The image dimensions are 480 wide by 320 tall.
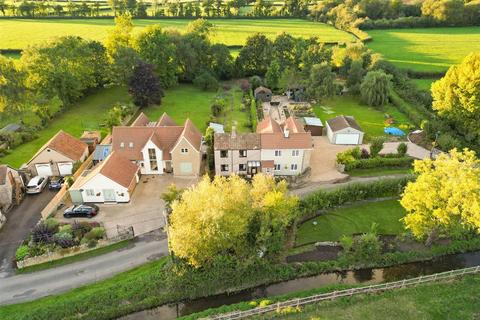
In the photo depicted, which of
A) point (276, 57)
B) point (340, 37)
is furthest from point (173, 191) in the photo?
point (340, 37)

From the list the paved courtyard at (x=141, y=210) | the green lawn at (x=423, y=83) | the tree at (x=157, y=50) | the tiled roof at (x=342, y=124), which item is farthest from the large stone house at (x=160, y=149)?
the green lawn at (x=423, y=83)

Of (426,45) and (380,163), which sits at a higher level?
(426,45)

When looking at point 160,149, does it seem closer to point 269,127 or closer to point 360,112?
point 269,127

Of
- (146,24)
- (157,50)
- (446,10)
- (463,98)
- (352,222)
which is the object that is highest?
(446,10)

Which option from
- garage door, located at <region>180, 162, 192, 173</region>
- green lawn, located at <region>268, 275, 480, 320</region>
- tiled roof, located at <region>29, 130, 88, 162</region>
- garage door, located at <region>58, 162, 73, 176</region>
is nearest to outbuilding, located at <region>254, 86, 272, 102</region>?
garage door, located at <region>180, 162, 192, 173</region>

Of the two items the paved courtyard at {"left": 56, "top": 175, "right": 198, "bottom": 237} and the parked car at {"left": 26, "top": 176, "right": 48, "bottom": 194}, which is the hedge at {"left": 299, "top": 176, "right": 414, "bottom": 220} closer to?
the paved courtyard at {"left": 56, "top": 175, "right": 198, "bottom": 237}

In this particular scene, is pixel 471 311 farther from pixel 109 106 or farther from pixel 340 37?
pixel 340 37

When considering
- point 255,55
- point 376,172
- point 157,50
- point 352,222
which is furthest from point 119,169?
point 255,55
